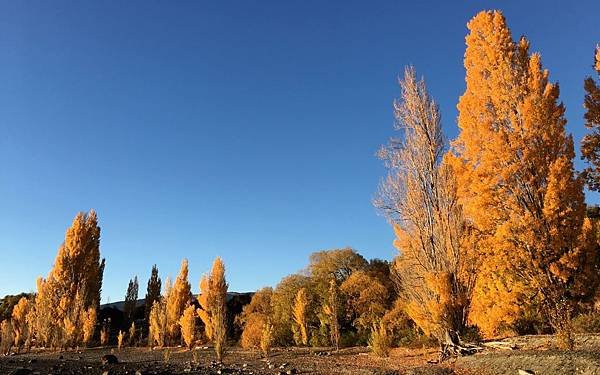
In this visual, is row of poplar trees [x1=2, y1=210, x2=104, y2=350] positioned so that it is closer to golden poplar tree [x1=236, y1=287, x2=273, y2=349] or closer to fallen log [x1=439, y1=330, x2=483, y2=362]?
golden poplar tree [x1=236, y1=287, x2=273, y2=349]

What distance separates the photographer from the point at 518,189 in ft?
34.3

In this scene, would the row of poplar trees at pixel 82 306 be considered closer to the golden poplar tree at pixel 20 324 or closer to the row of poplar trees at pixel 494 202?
the golden poplar tree at pixel 20 324

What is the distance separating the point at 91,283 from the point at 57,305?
5.81m

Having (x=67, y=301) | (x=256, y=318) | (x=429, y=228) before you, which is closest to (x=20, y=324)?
(x=67, y=301)

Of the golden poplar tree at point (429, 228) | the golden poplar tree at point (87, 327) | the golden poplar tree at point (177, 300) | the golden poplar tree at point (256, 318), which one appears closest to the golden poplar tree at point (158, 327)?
the golden poplar tree at point (177, 300)

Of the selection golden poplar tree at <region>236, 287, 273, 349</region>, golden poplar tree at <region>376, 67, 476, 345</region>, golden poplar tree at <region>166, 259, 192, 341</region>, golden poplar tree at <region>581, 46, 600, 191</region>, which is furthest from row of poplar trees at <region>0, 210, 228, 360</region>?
golden poplar tree at <region>581, 46, 600, 191</region>

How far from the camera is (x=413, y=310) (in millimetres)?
11000

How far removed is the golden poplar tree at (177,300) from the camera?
87.5ft

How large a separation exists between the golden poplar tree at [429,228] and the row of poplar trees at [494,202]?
3 centimetres

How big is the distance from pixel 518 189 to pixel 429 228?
2.59m

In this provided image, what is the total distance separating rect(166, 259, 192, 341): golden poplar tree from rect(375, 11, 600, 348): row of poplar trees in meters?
19.9

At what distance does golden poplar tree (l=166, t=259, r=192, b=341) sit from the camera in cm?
2666

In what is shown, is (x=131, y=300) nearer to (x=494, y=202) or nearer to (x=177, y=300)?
(x=177, y=300)

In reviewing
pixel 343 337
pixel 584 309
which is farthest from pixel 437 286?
pixel 343 337
